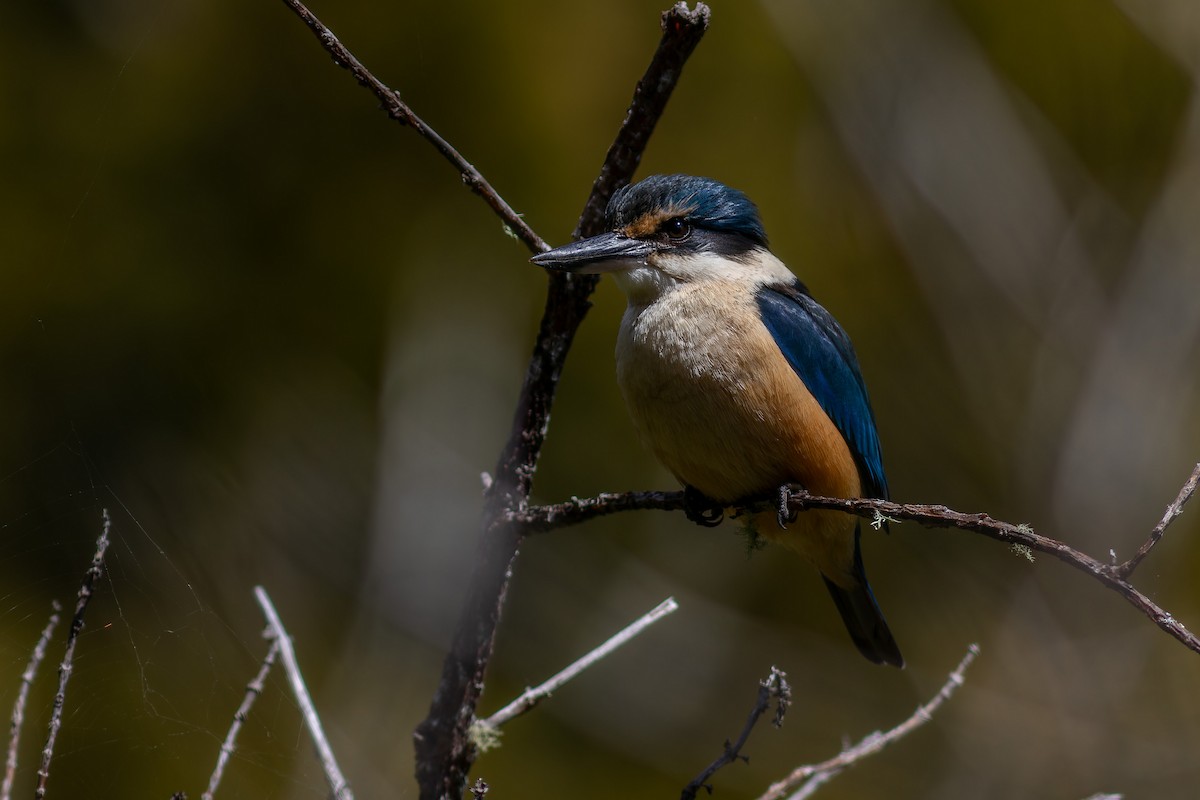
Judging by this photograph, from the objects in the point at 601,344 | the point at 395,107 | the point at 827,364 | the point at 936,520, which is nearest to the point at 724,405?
the point at 827,364

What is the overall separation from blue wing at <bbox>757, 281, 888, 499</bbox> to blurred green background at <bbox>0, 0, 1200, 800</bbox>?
275 cm

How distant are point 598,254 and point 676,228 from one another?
0.48 metres

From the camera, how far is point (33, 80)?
254 inches

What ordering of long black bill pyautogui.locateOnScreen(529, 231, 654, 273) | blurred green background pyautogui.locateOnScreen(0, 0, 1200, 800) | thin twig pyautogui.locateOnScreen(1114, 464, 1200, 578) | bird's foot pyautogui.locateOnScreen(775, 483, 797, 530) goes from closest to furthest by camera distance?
1. thin twig pyautogui.locateOnScreen(1114, 464, 1200, 578)
2. long black bill pyautogui.locateOnScreen(529, 231, 654, 273)
3. bird's foot pyautogui.locateOnScreen(775, 483, 797, 530)
4. blurred green background pyautogui.locateOnScreen(0, 0, 1200, 800)

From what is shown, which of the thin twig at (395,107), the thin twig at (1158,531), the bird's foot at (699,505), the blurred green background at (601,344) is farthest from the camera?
the blurred green background at (601,344)

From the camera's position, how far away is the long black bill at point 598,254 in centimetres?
249

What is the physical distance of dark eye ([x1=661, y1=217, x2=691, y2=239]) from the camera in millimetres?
3027

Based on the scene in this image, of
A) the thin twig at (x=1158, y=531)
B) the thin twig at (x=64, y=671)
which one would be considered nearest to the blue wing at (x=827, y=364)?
the thin twig at (x=1158, y=531)

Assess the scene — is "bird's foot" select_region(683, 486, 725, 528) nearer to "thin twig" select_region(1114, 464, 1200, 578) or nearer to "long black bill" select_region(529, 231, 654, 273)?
"long black bill" select_region(529, 231, 654, 273)

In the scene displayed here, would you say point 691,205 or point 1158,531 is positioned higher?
point 691,205

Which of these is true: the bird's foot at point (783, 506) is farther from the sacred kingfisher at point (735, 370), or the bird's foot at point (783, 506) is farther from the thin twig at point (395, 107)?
the thin twig at point (395, 107)

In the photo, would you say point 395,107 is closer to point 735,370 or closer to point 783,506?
point 735,370

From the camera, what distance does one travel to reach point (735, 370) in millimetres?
2697

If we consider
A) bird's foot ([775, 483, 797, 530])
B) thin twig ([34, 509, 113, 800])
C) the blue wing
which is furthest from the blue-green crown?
thin twig ([34, 509, 113, 800])
